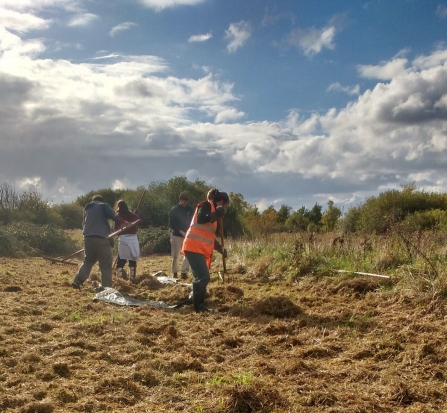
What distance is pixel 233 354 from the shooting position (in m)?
5.56

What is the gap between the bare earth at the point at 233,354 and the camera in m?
4.12

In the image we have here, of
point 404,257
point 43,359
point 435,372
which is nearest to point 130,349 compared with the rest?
point 43,359

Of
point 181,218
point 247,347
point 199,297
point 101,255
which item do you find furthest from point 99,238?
point 247,347

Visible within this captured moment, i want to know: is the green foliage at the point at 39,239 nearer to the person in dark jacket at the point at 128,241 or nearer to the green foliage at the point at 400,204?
the person in dark jacket at the point at 128,241

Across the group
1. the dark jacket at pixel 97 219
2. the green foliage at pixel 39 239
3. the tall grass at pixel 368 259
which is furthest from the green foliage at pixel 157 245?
the dark jacket at pixel 97 219

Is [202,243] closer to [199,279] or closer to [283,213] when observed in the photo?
[199,279]

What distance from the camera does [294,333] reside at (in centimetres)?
633

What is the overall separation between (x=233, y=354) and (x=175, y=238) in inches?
241

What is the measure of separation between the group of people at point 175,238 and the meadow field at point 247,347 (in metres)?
0.50

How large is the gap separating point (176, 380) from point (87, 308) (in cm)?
366

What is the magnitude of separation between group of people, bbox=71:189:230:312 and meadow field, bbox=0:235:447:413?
1.64 ft

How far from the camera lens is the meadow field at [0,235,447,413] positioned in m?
4.16

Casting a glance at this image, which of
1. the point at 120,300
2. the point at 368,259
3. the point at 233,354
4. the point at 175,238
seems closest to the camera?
the point at 233,354

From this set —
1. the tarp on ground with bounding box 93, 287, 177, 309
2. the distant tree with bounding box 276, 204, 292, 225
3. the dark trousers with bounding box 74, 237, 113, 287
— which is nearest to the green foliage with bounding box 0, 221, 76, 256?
the dark trousers with bounding box 74, 237, 113, 287
